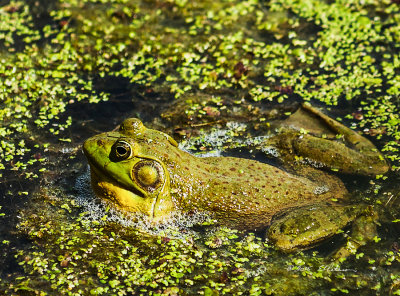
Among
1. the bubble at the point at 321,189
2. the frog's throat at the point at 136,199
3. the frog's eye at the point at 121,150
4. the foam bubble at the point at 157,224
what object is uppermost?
the frog's eye at the point at 121,150

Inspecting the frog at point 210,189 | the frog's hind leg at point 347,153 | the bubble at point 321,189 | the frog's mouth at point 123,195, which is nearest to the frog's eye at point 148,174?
the frog at point 210,189

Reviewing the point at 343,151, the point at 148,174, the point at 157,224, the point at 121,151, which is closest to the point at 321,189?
the point at 343,151

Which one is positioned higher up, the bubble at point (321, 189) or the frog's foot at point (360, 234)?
the bubble at point (321, 189)

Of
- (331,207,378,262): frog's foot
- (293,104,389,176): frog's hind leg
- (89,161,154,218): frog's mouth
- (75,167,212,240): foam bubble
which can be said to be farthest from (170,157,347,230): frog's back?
(293,104,389,176): frog's hind leg

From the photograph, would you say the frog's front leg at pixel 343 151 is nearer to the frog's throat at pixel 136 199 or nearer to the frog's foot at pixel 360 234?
the frog's foot at pixel 360 234

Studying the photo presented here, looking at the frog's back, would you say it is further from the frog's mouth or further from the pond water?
the frog's mouth
